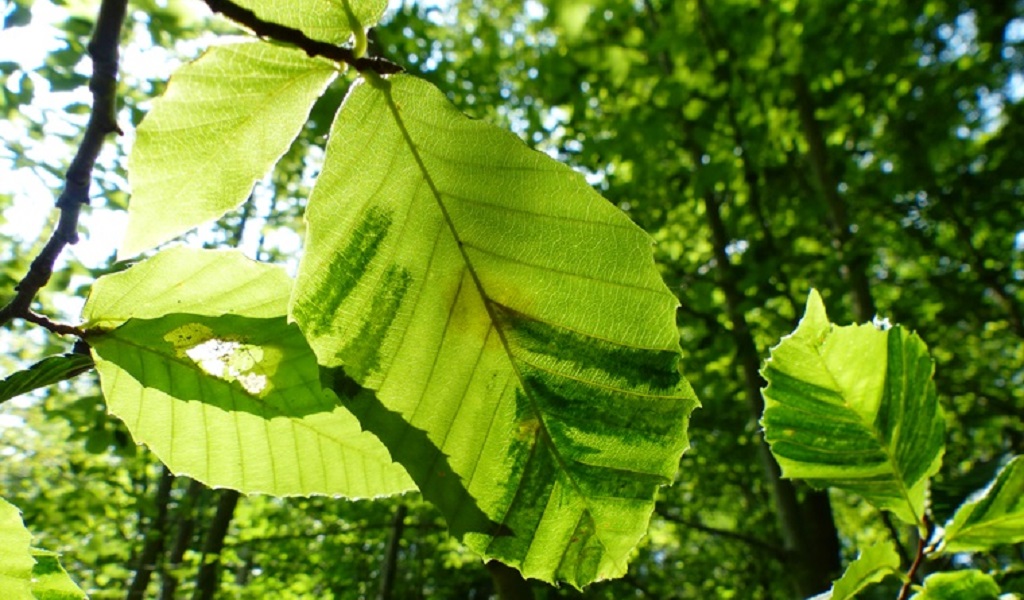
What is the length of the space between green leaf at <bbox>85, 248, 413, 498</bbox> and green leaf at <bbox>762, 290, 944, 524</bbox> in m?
0.37

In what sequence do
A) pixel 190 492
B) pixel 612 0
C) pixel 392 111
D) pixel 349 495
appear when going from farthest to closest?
pixel 190 492, pixel 612 0, pixel 349 495, pixel 392 111

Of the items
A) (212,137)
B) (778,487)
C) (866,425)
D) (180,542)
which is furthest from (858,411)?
(180,542)

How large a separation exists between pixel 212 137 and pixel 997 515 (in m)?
0.65

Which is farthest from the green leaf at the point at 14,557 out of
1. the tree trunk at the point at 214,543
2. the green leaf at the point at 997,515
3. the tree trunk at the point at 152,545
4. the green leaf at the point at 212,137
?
the tree trunk at the point at 152,545

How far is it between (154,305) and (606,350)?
0.37 meters

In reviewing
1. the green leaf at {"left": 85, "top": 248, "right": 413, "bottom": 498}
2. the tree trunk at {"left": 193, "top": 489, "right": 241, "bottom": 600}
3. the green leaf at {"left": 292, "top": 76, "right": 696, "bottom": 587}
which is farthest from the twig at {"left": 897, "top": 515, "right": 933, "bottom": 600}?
the tree trunk at {"left": 193, "top": 489, "right": 241, "bottom": 600}

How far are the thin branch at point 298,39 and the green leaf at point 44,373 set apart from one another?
32 cm

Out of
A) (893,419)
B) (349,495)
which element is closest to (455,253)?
(349,495)

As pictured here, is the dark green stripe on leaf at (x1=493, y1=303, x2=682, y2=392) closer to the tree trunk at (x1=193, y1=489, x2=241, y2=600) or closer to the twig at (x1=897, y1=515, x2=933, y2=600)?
the twig at (x1=897, y1=515, x2=933, y2=600)

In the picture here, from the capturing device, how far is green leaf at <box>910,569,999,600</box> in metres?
0.51

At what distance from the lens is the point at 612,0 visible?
5.14 metres

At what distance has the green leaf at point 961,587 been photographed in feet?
1.68

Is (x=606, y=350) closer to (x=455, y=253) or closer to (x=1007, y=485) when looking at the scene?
(x=455, y=253)

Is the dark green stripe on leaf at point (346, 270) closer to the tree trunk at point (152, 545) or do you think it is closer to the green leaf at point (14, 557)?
the green leaf at point (14, 557)
